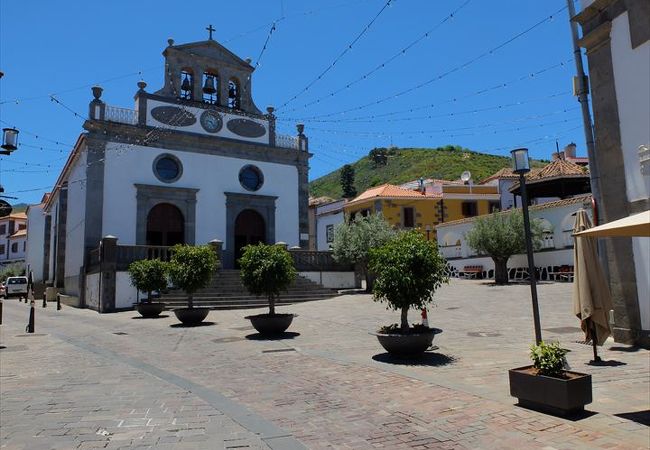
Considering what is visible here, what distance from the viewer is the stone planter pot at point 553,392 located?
523 centimetres

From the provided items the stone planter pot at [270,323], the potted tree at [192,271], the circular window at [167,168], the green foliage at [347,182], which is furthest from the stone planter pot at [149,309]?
the green foliage at [347,182]

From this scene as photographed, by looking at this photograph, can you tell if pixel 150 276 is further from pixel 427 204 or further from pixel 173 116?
pixel 427 204

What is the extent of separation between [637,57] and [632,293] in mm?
4372

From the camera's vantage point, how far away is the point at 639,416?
204 inches

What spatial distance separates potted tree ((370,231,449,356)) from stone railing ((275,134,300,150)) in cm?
2211

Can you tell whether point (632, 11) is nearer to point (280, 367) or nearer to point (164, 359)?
point (280, 367)

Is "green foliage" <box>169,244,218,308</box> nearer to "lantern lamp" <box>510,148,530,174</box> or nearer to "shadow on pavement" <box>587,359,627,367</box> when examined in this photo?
"lantern lamp" <box>510,148,530,174</box>

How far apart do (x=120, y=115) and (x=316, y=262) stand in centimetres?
1261

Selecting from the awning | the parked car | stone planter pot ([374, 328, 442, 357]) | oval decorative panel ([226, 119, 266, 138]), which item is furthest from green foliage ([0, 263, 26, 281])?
the awning

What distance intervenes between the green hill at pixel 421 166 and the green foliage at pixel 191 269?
2276 inches

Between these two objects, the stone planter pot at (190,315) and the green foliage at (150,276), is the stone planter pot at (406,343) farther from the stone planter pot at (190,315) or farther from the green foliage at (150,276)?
the green foliage at (150,276)

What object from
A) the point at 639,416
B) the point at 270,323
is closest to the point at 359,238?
the point at 270,323

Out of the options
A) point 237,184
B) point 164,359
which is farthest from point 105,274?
point 164,359

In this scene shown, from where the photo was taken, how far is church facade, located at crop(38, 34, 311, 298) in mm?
24641
